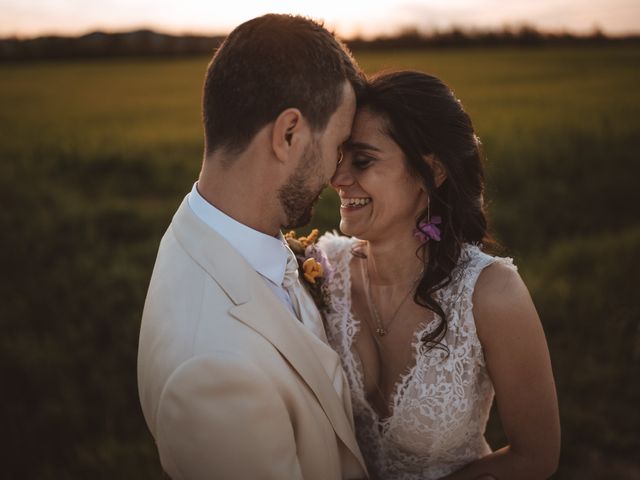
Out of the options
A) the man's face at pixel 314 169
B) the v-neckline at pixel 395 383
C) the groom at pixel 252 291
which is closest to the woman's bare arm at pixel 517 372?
the v-neckline at pixel 395 383

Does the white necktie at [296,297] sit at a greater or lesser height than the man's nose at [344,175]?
lesser

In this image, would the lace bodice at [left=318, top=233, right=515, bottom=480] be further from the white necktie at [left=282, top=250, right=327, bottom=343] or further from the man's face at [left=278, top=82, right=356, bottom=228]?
the man's face at [left=278, top=82, right=356, bottom=228]

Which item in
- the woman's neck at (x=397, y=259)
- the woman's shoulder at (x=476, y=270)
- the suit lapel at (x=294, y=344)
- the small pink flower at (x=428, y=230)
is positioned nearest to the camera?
the suit lapel at (x=294, y=344)

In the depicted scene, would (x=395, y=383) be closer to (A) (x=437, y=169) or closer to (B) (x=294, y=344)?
(B) (x=294, y=344)

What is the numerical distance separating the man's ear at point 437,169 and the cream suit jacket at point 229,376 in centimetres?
107

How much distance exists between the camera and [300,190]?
2186 millimetres

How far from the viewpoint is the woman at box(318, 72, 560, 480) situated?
2412 mm

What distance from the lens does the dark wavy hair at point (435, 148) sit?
2.49 m

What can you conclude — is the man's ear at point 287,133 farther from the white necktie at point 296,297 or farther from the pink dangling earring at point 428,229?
the pink dangling earring at point 428,229

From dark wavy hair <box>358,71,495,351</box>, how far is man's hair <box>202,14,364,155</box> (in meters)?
0.49

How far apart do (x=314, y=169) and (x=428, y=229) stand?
2.70 ft

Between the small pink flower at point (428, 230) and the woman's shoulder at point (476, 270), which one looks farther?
the small pink flower at point (428, 230)

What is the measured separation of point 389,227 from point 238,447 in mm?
1415

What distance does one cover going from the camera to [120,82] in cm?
1950
